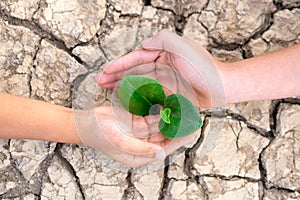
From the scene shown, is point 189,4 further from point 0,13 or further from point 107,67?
point 0,13

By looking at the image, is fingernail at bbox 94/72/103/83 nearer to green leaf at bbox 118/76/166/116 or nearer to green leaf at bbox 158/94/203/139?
green leaf at bbox 118/76/166/116

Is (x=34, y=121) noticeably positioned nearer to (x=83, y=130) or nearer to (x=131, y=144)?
(x=83, y=130)

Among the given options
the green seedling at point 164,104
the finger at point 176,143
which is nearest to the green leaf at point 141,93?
the green seedling at point 164,104

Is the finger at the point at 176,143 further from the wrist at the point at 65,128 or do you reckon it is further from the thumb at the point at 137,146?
the wrist at the point at 65,128

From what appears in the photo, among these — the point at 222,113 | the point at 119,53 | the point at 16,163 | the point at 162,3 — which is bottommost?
the point at 16,163

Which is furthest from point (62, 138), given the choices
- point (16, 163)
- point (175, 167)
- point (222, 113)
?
point (222, 113)

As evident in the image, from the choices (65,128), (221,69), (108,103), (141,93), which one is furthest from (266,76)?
(65,128)
